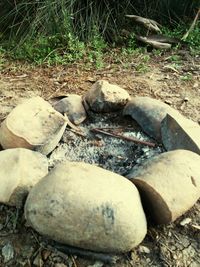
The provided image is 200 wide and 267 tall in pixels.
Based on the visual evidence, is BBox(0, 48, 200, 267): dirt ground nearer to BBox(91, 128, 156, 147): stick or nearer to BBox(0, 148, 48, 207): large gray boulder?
BBox(0, 148, 48, 207): large gray boulder

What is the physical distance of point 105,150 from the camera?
2.72 m

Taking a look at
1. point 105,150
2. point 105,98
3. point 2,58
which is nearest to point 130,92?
point 105,98

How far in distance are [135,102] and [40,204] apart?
1.08 m

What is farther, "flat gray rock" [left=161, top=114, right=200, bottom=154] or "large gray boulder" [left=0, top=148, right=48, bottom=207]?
"flat gray rock" [left=161, top=114, right=200, bottom=154]

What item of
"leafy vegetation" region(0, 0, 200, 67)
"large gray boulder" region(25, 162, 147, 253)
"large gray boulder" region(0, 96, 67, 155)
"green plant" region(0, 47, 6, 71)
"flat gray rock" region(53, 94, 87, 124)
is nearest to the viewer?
"large gray boulder" region(25, 162, 147, 253)

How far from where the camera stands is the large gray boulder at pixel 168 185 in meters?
2.21

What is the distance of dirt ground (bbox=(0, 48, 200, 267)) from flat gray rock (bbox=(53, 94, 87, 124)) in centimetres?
36

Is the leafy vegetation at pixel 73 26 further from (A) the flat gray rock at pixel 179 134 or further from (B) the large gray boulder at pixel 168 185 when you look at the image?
(B) the large gray boulder at pixel 168 185

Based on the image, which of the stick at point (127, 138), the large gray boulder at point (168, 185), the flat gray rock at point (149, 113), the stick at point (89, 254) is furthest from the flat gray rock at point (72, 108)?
the stick at point (89, 254)

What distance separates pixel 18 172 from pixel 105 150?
59cm

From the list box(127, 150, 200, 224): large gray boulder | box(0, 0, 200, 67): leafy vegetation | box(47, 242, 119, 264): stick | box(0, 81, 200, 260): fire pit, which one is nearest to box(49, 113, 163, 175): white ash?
box(0, 81, 200, 260): fire pit

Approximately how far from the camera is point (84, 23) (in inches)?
167

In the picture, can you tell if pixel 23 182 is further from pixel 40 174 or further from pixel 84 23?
pixel 84 23

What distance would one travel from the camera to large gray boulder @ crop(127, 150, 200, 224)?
87.0 inches
